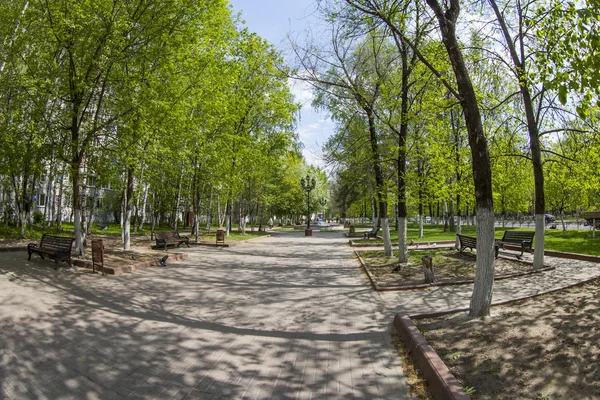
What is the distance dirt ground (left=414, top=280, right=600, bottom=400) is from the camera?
3.20 m

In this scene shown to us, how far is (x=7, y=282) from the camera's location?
7.91 meters

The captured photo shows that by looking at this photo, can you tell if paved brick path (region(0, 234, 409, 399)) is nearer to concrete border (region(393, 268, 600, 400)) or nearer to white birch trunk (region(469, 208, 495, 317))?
concrete border (region(393, 268, 600, 400))

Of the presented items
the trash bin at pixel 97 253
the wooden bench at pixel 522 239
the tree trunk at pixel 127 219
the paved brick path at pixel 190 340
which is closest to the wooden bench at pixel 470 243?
the wooden bench at pixel 522 239

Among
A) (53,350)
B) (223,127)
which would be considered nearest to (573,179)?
(53,350)

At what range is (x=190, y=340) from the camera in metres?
4.97

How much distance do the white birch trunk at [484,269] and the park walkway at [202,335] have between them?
1286 millimetres

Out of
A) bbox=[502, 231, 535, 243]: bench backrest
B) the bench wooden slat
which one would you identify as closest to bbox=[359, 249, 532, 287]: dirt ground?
bbox=[502, 231, 535, 243]: bench backrest

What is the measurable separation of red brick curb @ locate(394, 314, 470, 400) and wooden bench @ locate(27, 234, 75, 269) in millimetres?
9262

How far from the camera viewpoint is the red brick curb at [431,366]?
3141 mm

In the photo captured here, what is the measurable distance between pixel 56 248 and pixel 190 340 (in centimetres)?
808

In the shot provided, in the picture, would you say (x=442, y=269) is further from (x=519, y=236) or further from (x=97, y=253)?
(x=97, y=253)

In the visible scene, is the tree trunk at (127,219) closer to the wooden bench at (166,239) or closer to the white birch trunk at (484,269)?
the wooden bench at (166,239)

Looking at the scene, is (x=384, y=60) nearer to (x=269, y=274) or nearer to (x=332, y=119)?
(x=332, y=119)

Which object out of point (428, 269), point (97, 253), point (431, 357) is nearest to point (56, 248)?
point (97, 253)
